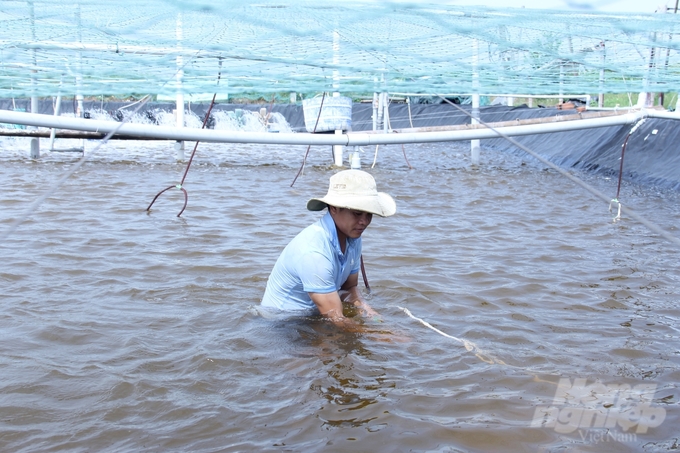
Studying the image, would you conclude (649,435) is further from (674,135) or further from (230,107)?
(230,107)

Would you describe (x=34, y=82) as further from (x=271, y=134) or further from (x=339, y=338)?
(x=339, y=338)

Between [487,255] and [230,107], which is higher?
[230,107]

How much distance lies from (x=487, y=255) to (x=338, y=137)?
87.9 inches

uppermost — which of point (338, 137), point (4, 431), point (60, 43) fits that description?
point (60, 43)

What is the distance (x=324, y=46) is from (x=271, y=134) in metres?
1.01

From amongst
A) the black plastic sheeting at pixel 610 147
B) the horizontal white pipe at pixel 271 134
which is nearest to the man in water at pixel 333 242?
the horizontal white pipe at pixel 271 134

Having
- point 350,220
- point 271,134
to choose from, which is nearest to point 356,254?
point 350,220

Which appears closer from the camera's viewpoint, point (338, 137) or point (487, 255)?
point (487, 255)

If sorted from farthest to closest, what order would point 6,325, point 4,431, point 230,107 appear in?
point 230,107
point 6,325
point 4,431

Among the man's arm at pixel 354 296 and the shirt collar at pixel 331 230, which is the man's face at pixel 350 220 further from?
the man's arm at pixel 354 296

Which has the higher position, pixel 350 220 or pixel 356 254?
pixel 350 220

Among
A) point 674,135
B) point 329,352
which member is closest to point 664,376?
point 329,352

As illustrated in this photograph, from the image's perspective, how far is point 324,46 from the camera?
266 inches

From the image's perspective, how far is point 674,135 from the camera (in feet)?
30.4
